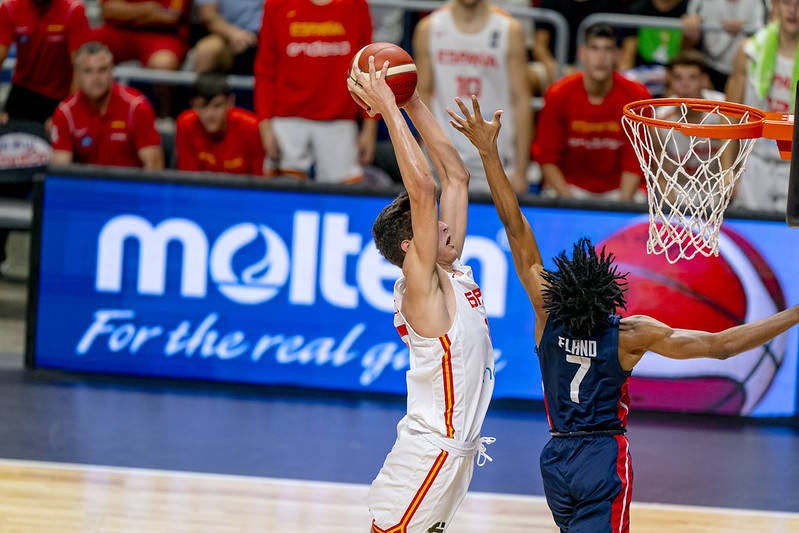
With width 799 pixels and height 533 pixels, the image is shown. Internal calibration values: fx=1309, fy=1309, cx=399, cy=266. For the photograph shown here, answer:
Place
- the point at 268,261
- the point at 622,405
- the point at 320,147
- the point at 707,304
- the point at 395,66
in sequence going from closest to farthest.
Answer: the point at 622,405 → the point at 395,66 → the point at 707,304 → the point at 268,261 → the point at 320,147

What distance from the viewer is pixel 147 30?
10906 mm

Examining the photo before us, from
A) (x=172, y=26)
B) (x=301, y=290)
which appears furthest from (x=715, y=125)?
(x=172, y=26)

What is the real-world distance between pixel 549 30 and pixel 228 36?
2.73 m

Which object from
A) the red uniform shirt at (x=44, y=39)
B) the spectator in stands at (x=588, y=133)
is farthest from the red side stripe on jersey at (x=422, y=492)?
the red uniform shirt at (x=44, y=39)

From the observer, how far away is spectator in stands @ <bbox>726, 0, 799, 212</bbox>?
29.8 ft

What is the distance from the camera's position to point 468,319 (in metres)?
Answer: 5.14

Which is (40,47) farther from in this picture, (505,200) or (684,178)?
(505,200)

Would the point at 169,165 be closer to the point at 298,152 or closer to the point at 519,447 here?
the point at 298,152

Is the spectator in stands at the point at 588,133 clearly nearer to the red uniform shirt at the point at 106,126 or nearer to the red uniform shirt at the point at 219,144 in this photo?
the red uniform shirt at the point at 219,144

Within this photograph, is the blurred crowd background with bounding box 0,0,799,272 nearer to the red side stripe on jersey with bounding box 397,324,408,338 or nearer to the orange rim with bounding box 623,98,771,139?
the orange rim with bounding box 623,98,771,139

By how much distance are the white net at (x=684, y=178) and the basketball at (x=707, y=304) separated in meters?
0.16

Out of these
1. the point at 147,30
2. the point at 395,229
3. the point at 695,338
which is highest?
the point at 147,30

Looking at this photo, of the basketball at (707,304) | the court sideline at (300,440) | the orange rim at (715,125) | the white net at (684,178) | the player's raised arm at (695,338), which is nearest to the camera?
the player's raised arm at (695,338)

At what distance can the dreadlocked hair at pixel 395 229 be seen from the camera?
16.8 feet
